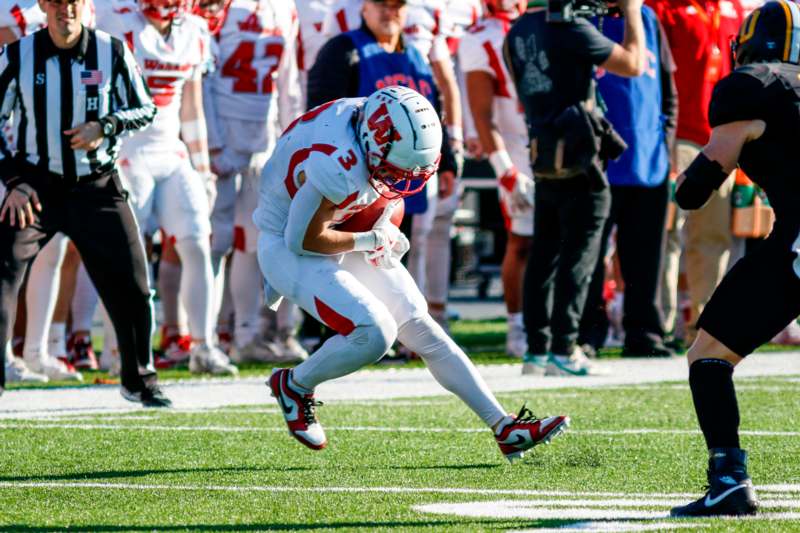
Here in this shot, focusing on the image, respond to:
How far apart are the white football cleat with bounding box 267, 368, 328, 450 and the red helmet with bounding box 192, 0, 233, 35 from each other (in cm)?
425

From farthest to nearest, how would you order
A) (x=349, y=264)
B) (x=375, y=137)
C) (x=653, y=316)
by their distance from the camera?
(x=653, y=316)
(x=349, y=264)
(x=375, y=137)

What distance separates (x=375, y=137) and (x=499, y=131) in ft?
18.3

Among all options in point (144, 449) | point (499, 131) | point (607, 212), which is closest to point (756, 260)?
point (144, 449)

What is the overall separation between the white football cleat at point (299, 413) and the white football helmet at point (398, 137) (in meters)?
0.79

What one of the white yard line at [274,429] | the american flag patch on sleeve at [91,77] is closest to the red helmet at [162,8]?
the american flag patch on sleeve at [91,77]

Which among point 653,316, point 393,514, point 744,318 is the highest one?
point 744,318

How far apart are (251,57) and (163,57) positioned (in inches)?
53.9

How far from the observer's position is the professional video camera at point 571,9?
9.11 m

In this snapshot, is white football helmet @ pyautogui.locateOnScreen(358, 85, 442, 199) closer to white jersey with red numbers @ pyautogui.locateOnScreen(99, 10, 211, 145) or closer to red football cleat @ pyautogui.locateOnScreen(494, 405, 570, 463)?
red football cleat @ pyautogui.locateOnScreen(494, 405, 570, 463)

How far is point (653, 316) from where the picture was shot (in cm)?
1043

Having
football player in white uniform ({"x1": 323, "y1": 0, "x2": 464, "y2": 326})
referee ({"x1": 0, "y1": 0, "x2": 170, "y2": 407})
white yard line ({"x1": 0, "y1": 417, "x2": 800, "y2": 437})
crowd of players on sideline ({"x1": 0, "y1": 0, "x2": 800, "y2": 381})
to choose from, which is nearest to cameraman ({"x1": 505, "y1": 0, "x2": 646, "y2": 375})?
crowd of players on sideline ({"x1": 0, "y1": 0, "x2": 800, "y2": 381})

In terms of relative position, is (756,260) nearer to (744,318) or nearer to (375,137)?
(744,318)

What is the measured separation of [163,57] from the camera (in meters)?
9.31

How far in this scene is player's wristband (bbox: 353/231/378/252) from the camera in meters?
6.09
